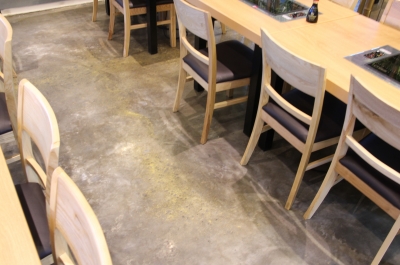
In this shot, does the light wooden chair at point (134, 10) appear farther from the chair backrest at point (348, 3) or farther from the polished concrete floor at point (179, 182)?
the chair backrest at point (348, 3)

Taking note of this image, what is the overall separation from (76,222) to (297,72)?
3.56 feet

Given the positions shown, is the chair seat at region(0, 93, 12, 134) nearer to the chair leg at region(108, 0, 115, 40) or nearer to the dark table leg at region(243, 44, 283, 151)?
the dark table leg at region(243, 44, 283, 151)

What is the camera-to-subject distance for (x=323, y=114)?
6.11 feet

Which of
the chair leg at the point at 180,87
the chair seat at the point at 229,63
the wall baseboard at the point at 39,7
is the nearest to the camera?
the chair seat at the point at 229,63

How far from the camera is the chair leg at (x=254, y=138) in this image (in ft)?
6.64

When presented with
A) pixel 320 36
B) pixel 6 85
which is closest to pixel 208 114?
pixel 320 36

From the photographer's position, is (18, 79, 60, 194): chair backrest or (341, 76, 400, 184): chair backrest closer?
(18, 79, 60, 194): chair backrest

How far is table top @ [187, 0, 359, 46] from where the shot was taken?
6.53 ft

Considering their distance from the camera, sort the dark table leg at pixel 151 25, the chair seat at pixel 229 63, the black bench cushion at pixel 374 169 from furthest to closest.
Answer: the dark table leg at pixel 151 25 → the chair seat at pixel 229 63 → the black bench cushion at pixel 374 169

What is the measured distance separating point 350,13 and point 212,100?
0.99 meters

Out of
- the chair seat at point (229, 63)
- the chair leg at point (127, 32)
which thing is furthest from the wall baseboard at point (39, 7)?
the chair seat at point (229, 63)

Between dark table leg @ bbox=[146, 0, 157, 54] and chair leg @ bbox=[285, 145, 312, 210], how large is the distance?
6.31ft

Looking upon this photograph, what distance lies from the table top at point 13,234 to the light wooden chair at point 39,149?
145 millimetres

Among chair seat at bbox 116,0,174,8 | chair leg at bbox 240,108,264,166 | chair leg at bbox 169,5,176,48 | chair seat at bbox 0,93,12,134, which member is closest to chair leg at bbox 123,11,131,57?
chair seat at bbox 116,0,174,8
